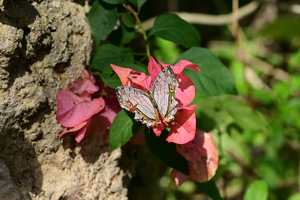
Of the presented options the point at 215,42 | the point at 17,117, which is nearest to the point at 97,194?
the point at 17,117

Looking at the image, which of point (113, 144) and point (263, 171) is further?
point (263, 171)

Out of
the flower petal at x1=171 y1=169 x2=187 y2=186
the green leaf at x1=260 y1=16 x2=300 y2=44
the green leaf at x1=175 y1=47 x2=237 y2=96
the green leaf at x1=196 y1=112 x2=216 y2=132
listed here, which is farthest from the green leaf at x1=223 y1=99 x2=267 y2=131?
the green leaf at x1=260 y1=16 x2=300 y2=44

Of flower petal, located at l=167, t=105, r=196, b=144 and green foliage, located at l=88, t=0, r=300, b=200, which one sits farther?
green foliage, located at l=88, t=0, r=300, b=200

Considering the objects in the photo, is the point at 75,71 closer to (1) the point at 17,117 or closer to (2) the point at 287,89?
(1) the point at 17,117

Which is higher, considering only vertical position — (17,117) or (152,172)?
(17,117)

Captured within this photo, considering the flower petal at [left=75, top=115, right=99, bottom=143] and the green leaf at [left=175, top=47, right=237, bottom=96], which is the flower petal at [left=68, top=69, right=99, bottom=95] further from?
the green leaf at [left=175, top=47, right=237, bottom=96]

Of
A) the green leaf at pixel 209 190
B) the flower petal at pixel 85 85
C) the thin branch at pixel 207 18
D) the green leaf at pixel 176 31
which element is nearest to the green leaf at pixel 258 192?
the green leaf at pixel 209 190

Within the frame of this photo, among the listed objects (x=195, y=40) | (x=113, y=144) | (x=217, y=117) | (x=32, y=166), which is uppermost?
(x=195, y=40)
